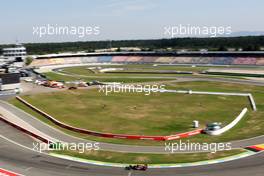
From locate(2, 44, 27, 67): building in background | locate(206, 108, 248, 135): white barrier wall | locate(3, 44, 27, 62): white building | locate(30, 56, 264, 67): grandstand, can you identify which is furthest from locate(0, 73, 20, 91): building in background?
locate(30, 56, 264, 67): grandstand

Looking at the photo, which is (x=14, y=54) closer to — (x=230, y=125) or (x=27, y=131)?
(x=27, y=131)

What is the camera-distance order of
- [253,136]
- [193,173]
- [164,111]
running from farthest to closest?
[164,111], [253,136], [193,173]

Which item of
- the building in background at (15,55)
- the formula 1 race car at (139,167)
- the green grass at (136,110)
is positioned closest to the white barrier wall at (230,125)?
the green grass at (136,110)

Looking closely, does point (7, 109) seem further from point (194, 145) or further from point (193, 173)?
point (193, 173)

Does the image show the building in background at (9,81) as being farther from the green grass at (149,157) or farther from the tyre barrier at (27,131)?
the green grass at (149,157)

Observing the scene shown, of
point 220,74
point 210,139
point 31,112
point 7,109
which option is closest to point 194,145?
point 210,139

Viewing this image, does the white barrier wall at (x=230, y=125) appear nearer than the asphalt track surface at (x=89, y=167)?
No

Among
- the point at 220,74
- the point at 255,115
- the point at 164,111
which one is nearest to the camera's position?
the point at 255,115
